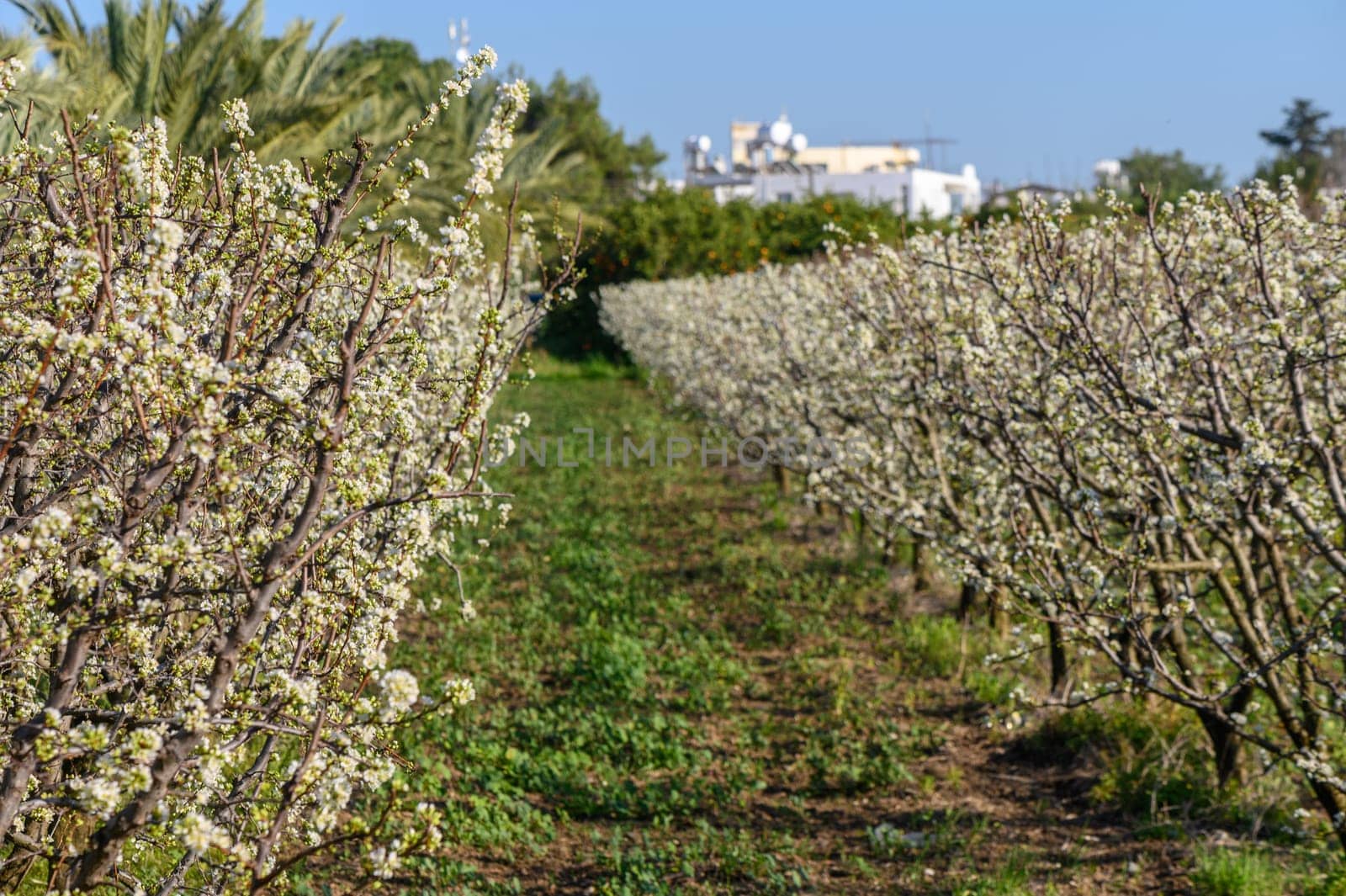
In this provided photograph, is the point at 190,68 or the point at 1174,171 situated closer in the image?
the point at 190,68

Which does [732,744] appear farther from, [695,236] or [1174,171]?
[1174,171]

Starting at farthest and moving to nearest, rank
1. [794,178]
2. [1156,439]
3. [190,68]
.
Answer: [794,178], [190,68], [1156,439]

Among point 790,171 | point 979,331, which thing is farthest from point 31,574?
point 790,171

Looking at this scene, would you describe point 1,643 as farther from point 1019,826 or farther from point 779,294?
point 779,294

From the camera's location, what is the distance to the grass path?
207 inches

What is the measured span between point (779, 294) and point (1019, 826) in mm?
8517

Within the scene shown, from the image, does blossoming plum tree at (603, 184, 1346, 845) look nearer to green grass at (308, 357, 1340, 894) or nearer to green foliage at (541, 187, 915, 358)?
green grass at (308, 357, 1340, 894)

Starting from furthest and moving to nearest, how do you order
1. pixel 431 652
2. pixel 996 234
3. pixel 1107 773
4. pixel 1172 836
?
pixel 431 652, pixel 996 234, pixel 1107 773, pixel 1172 836

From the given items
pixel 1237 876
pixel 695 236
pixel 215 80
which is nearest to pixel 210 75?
pixel 215 80

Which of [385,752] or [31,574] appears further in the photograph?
[385,752]

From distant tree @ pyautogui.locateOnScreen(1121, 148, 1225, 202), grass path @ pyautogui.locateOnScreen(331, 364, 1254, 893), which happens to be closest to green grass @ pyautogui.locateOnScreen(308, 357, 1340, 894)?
grass path @ pyautogui.locateOnScreen(331, 364, 1254, 893)

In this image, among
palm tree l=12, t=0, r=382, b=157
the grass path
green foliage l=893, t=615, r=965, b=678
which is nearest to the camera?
the grass path

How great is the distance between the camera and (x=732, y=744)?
267 inches

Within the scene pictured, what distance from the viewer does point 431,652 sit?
7879mm
